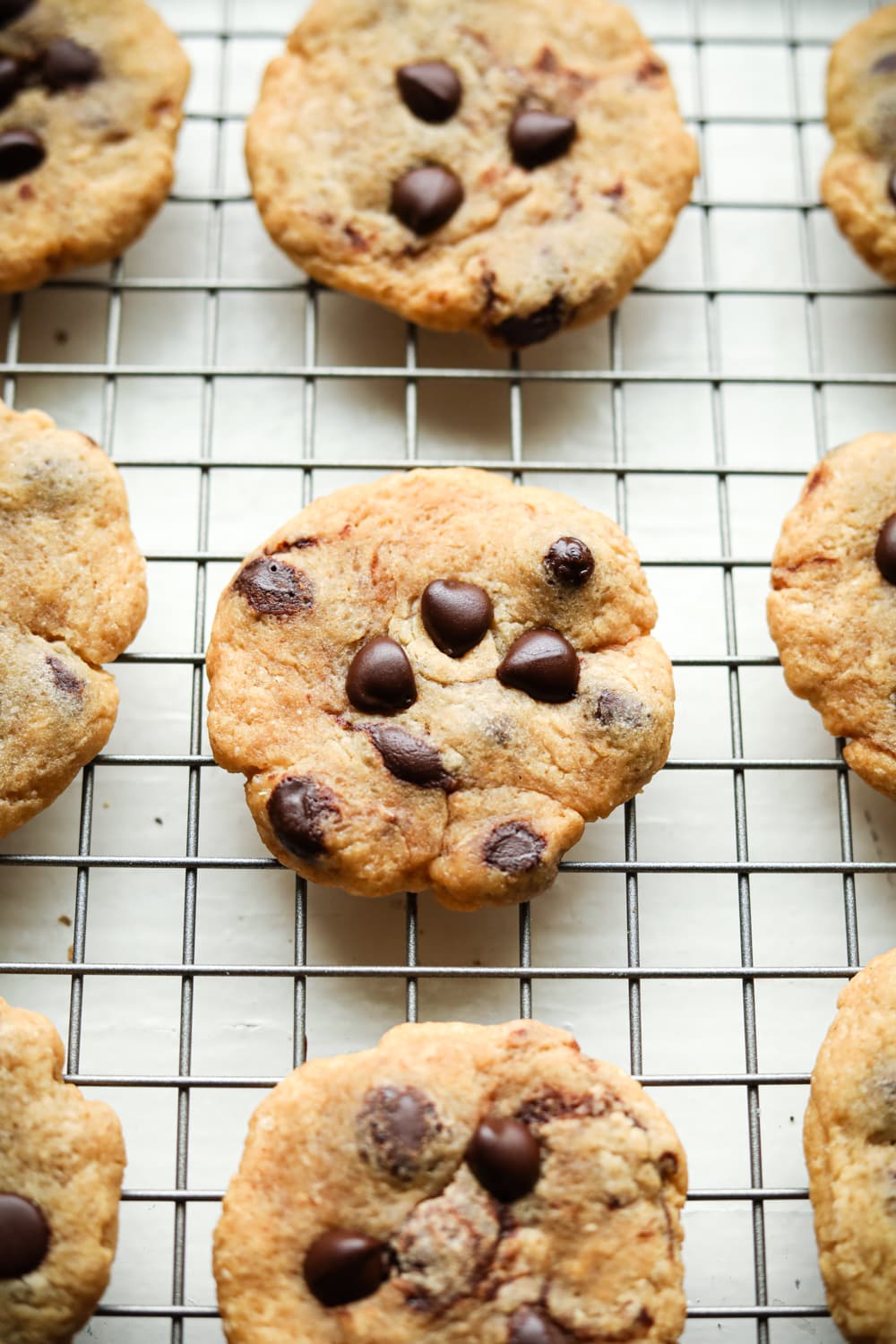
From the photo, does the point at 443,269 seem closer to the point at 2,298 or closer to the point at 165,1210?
the point at 2,298

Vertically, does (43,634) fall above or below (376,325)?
below

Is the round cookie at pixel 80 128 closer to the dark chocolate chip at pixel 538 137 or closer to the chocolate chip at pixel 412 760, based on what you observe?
the dark chocolate chip at pixel 538 137

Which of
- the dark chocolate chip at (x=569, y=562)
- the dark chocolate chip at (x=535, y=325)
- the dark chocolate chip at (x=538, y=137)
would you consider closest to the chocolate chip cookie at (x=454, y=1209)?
the dark chocolate chip at (x=569, y=562)

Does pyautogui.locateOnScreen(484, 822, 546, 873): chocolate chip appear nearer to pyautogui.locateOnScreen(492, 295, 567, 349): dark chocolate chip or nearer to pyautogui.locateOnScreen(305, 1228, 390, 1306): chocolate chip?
pyautogui.locateOnScreen(305, 1228, 390, 1306): chocolate chip

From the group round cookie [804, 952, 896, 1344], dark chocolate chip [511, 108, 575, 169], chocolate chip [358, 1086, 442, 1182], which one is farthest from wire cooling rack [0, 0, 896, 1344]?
dark chocolate chip [511, 108, 575, 169]

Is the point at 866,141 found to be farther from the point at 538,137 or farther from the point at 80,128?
the point at 80,128

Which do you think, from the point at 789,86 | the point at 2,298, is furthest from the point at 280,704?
the point at 789,86
